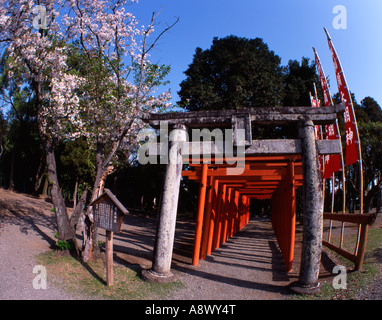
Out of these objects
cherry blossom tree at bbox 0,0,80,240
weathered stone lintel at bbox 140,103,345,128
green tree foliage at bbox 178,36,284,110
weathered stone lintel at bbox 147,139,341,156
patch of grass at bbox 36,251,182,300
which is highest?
green tree foliage at bbox 178,36,284,110

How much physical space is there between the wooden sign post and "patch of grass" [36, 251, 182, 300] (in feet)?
0.96

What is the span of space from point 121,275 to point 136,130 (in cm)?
521

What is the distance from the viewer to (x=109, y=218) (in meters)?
5.17

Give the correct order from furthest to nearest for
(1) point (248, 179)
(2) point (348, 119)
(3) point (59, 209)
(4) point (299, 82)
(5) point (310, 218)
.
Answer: (4) point (299, 82)
(1) point (248, 179)
(2) point (348, 119)
(3) point (59, 209)
(5) point (310, 218)

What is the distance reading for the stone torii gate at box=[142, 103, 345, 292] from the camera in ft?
16.8

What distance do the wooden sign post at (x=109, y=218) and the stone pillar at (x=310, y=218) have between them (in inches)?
129

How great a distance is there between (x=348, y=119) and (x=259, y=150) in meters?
3.81

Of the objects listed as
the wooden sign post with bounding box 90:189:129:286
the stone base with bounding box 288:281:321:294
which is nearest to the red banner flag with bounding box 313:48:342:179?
A: the stone base with bounding box 288:281:321:294

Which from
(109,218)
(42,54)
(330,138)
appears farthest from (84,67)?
(330,138)

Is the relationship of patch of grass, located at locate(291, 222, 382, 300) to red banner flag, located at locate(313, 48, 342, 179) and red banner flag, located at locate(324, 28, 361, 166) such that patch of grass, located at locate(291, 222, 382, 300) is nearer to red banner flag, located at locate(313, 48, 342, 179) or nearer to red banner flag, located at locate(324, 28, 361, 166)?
red banner flag, located at locate(324, 28, 361, 166)

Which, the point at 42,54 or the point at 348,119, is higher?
the point at 42,54

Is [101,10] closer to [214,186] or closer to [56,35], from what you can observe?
[56,35]

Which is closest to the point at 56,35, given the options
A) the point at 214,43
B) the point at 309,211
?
the point at 309,211

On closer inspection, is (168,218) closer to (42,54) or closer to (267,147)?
Answer: (267,147)
